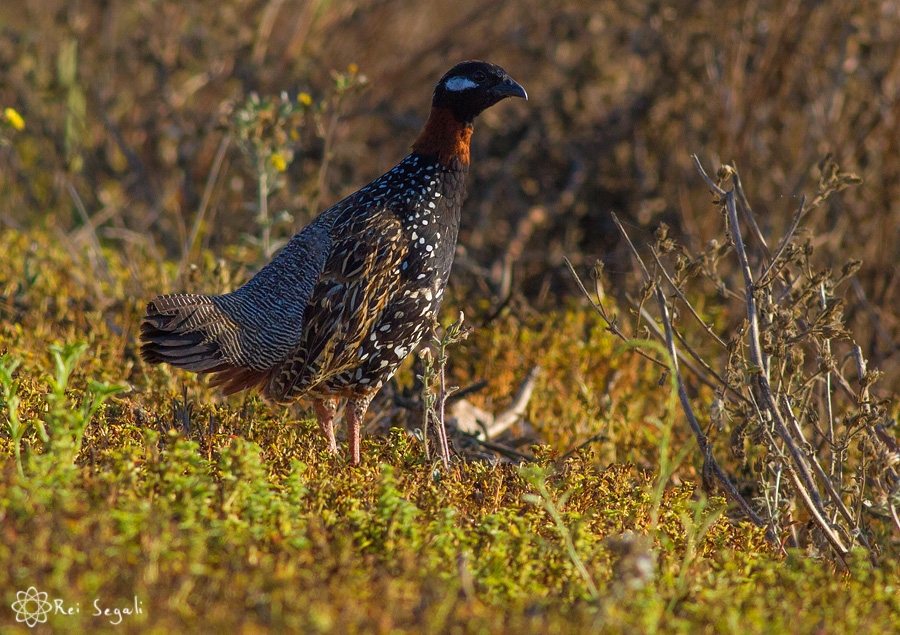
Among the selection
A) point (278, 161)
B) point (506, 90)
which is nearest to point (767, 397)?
point (506, 90)

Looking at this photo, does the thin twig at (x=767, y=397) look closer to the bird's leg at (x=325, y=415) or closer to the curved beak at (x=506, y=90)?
the curved beak at (x=506, y=90)

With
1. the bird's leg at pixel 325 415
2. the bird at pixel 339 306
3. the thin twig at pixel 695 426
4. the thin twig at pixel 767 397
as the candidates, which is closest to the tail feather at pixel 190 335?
the bird at pixel 339 306

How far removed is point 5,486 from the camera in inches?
119

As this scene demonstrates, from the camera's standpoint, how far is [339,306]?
15.1ft

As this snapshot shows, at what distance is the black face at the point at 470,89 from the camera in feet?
16.6

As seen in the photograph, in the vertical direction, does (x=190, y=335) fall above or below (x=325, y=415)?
above

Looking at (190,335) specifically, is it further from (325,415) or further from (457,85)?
(457,85)

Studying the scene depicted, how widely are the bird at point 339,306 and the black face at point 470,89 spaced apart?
12mm

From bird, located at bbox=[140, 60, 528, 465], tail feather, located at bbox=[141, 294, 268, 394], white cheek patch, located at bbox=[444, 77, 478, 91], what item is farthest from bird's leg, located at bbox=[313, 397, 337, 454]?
white cheek patch, located at bbox=[444, 77, 478, 91]

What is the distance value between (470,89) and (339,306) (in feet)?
4.84

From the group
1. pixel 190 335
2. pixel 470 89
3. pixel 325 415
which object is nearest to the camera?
pixel 190 335

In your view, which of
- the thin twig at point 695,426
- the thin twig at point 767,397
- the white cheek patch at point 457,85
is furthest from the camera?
the white cheek patch at point 457,85

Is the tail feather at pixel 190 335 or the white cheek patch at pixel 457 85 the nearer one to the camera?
the tail feather at pixel 190 335

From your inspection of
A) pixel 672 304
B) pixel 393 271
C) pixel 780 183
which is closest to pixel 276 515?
pixel 393 271
